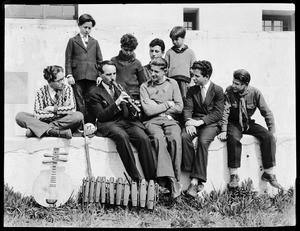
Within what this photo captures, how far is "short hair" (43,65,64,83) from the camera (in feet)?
32.0

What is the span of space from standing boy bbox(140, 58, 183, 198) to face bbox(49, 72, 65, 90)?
1.03 metres

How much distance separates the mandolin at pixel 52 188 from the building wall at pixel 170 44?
2.67ft

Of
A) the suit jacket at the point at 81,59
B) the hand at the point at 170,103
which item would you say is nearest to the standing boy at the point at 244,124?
the hand at the point at 170,103

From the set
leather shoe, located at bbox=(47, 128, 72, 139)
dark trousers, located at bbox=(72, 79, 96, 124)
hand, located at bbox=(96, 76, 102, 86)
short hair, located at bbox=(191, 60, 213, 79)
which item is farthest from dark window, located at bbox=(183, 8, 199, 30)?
leather shoe, located at bbox=(47, 128, 72, 139)

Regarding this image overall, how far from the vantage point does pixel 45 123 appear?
966 centimetres

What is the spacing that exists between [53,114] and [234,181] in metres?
2.48

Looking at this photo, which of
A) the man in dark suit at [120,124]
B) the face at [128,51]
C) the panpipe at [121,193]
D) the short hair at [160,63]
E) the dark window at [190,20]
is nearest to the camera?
the panpipe at [121,193]

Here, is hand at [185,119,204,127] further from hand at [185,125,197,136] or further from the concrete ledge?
the concrete ledge

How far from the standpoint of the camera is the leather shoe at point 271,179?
389 inches

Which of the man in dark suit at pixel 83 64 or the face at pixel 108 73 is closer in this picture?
the face at pixel 108 73

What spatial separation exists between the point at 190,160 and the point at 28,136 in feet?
6.90

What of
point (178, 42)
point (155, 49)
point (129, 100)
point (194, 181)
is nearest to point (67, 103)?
point (129, 100)

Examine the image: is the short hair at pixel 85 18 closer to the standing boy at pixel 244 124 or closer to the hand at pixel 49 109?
the hand at pixel 49 109

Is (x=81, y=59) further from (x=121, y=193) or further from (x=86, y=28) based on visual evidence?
(x=121, y=193)
